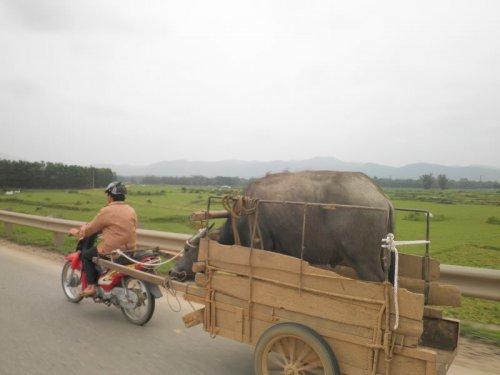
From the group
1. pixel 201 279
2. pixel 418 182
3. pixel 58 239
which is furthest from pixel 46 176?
pixel 418 182

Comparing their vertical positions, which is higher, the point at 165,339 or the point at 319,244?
the point at 319,244

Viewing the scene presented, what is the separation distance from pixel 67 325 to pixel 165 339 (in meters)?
1.26

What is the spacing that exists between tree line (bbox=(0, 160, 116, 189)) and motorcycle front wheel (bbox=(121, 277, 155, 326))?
51396mm

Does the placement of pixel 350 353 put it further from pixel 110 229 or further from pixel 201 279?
pixel 110 229

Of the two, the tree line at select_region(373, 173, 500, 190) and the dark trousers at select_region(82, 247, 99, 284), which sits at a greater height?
the tree line at select_region(373, 173, 500, 190)

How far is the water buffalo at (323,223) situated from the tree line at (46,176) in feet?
173

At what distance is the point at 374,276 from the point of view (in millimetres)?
3781

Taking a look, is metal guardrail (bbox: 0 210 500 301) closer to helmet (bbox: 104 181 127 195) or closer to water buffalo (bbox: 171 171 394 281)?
helmet (bbox: 104 181 127 195)

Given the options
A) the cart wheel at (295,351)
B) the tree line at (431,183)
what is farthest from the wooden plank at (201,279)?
the tree line at (431,183)

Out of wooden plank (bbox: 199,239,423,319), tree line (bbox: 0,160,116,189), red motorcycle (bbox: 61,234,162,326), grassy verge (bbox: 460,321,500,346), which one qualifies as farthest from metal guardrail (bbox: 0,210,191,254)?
tree line (bbox: 0,160,116,189)

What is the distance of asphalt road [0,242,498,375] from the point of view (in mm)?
3738

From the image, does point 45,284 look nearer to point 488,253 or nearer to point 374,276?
point 374,276

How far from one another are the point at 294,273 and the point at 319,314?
13.6 inches

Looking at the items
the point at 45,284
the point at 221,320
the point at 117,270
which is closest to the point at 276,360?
the point at 221,320
